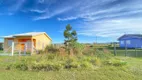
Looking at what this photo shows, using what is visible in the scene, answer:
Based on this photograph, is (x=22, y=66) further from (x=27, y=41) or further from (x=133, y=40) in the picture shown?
(x=133, y=40)

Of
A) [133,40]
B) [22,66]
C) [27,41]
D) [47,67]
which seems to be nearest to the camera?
[47,67]

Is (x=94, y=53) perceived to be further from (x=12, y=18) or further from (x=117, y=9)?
(x=12, y=18)

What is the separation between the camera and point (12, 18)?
18266 mm

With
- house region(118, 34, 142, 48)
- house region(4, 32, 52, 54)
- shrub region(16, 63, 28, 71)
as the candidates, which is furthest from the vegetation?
house region(118, 34, 142, 48)

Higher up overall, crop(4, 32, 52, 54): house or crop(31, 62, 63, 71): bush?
crop(4, 32, 52, 54): house

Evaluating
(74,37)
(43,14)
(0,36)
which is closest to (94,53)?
(74,37)

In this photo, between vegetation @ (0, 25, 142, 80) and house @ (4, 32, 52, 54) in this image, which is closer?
vegetation @ (0, 25, 142, 80)

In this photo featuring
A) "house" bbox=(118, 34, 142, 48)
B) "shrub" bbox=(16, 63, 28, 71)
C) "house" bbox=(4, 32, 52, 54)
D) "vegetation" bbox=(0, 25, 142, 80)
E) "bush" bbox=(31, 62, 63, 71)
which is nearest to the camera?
"vegetation" bbox=(0, 25, 142, 80)

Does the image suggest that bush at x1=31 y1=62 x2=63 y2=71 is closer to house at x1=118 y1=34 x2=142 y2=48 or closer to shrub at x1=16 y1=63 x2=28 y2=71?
shrub at x1=16 y1=63 x2=28 y2=71

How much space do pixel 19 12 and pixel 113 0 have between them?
1396 cm

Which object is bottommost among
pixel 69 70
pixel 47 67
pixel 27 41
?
pixel 69 70

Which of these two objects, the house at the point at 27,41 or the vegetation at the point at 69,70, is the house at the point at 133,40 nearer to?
the house at the point at 27,41

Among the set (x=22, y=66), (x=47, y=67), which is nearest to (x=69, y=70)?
(x=47, y=67)

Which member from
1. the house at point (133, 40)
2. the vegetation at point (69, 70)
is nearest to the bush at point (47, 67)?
the vegetation at point (69, 70)
